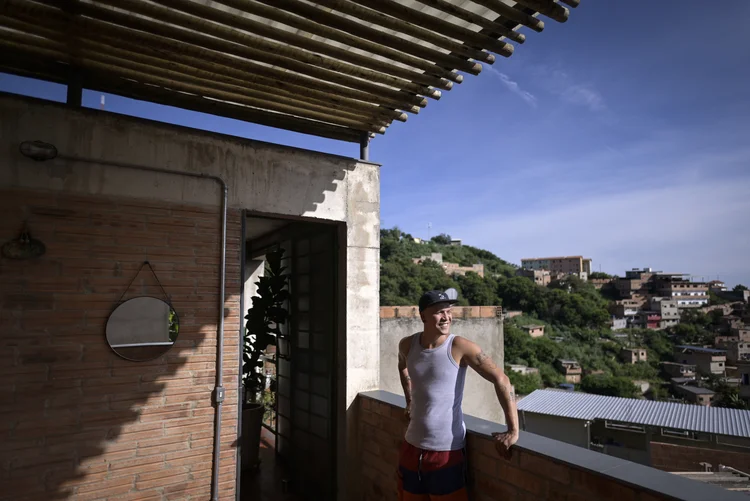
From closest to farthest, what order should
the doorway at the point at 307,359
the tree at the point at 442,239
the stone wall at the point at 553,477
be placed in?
the stone wall at the point at 553,477 → the doorway at the point at 307,359 → the tree at the point at 442,239

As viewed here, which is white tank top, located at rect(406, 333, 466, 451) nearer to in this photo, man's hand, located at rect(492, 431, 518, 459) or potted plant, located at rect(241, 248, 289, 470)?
man's hand, located at rect(492, 431, 518, 459)

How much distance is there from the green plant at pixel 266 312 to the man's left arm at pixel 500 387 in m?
2.68

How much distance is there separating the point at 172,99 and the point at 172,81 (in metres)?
0.29

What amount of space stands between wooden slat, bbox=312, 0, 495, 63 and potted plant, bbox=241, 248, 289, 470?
293cm

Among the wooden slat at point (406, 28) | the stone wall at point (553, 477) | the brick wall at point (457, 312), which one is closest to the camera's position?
the stone wall at point (553, 477)

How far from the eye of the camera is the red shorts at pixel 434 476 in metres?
2.27

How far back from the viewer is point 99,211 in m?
2.70

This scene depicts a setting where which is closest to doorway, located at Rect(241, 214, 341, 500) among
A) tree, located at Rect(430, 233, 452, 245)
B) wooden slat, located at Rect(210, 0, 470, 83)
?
wooden slat, located at Rect(210, 0, 470, 83)

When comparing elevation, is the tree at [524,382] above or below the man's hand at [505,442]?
below

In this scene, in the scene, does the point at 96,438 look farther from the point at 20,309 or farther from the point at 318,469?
the point at 318,469

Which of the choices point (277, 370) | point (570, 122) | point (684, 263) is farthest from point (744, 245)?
point (277, 370)

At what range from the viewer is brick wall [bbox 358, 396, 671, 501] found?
1862 millimetres

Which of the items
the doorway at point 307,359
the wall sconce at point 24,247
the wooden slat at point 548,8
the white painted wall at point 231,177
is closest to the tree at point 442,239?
the doorway at point 307,359

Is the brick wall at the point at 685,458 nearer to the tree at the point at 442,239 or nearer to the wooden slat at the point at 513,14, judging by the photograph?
the wooden slat at the point at 513,14
